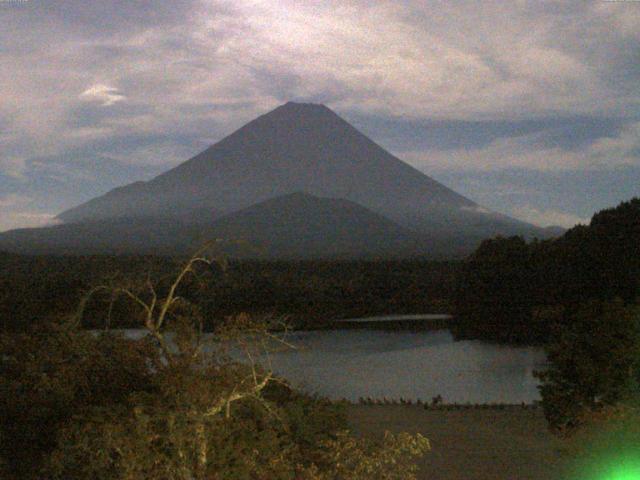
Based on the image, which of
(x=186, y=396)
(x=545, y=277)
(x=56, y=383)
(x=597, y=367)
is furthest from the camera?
(x=545, y=277)

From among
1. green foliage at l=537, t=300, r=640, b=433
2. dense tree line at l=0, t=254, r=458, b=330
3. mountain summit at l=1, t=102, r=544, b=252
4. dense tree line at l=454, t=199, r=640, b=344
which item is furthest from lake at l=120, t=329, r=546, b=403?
mountain summit at l=1, t=102, r=544, b=252

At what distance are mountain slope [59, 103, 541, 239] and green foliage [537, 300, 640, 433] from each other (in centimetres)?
7812

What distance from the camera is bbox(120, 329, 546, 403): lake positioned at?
56.3 ft

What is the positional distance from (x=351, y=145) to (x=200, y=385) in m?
104

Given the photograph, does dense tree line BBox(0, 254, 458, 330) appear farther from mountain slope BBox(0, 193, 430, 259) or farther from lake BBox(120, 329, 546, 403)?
mountain slope BBox(0, 193, 430, 259)

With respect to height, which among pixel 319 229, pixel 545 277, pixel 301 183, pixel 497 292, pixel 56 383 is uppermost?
pixel 301 183

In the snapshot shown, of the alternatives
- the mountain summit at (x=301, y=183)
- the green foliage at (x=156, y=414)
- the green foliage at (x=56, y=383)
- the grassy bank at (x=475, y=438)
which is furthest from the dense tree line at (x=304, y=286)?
the mountain summit at (x=301, y=183)

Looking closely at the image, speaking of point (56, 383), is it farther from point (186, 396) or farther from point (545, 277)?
point (545, 277)

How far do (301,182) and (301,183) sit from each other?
1.53 ft

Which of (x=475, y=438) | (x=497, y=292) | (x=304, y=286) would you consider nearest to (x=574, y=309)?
(x=497, y=292)

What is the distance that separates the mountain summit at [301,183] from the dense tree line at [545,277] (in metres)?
56.7

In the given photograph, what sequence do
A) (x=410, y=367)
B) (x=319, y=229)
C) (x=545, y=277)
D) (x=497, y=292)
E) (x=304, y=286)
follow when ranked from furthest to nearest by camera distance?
(x=319, y=229) → (x=304, y=286) → (x=497, y=292) → (x=545, y=277) → (x=410, y=367)

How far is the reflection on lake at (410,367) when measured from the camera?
678 inches

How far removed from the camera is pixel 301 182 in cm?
10494
